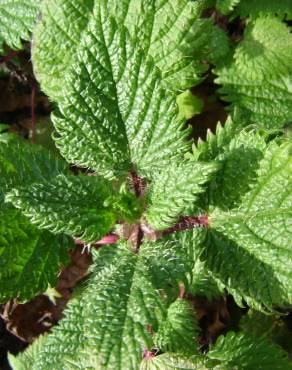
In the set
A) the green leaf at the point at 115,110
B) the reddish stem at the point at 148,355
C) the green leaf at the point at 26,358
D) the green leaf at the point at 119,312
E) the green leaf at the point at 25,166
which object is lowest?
the green leaf at the point at 26,358

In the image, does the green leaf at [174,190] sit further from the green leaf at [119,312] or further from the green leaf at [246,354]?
the green leaf at [246,354]

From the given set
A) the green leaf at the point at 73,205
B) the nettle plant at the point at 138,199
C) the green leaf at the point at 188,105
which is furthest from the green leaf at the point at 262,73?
the green leaf at the point at 73,205

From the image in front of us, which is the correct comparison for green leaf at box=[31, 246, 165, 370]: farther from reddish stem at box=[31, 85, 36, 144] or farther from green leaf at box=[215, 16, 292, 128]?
reddish stem at box=[31, 85, 36, 144]

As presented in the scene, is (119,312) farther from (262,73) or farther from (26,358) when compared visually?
(262,73)

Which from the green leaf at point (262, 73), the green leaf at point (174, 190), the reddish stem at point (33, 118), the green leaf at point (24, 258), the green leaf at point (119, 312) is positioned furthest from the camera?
the reddish stem at point (33, 118)

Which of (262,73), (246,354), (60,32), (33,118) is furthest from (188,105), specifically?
(246,354)

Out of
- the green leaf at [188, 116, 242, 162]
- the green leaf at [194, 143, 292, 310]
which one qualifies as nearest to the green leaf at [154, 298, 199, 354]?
the green leaf at [194, 143, 292, 310]

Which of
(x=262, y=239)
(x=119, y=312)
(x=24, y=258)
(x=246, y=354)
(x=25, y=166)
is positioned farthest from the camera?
(x=246, y=354)
